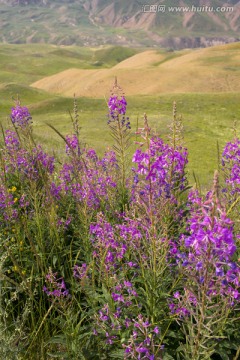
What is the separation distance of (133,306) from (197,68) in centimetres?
7054

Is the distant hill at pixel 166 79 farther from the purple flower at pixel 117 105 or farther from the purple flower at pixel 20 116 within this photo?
the purple flower at pixel 117 105

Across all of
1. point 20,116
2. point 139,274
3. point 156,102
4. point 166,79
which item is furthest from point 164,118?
point 166,79

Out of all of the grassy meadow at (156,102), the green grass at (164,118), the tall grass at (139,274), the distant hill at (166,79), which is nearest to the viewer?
the tall grass at (139,274)

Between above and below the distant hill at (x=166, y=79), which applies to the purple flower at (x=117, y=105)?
above

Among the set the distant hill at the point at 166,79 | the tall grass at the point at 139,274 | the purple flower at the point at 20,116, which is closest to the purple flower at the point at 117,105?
the tall grass at the point at 139,274

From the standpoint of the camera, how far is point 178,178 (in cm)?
538

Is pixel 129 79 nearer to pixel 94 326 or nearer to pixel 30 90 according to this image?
pixel 30 90

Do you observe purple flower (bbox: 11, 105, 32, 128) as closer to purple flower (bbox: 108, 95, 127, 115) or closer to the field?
the field

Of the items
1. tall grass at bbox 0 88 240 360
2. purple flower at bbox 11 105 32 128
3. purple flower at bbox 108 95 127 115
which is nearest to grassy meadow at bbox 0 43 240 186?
purple flower at bbox 108 95 127 115

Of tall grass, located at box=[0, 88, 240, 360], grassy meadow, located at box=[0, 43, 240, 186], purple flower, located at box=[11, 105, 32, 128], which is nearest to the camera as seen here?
tall grass, located at box=[0, 88, 240, 360]

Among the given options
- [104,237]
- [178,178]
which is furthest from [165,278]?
[178,178]

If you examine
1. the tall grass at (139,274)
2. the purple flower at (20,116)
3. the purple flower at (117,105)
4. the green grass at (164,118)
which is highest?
the purple flower at (117,105)

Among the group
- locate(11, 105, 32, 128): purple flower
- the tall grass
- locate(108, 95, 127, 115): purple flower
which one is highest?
locate(108, 95, 127, 115): purple flower

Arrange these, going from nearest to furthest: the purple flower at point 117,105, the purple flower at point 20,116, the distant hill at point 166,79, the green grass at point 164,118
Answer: the purple flower at point 117,105 → the purple flower at point 20,116 → the green grass at point 164,118 → the distant hill at point 166,79
